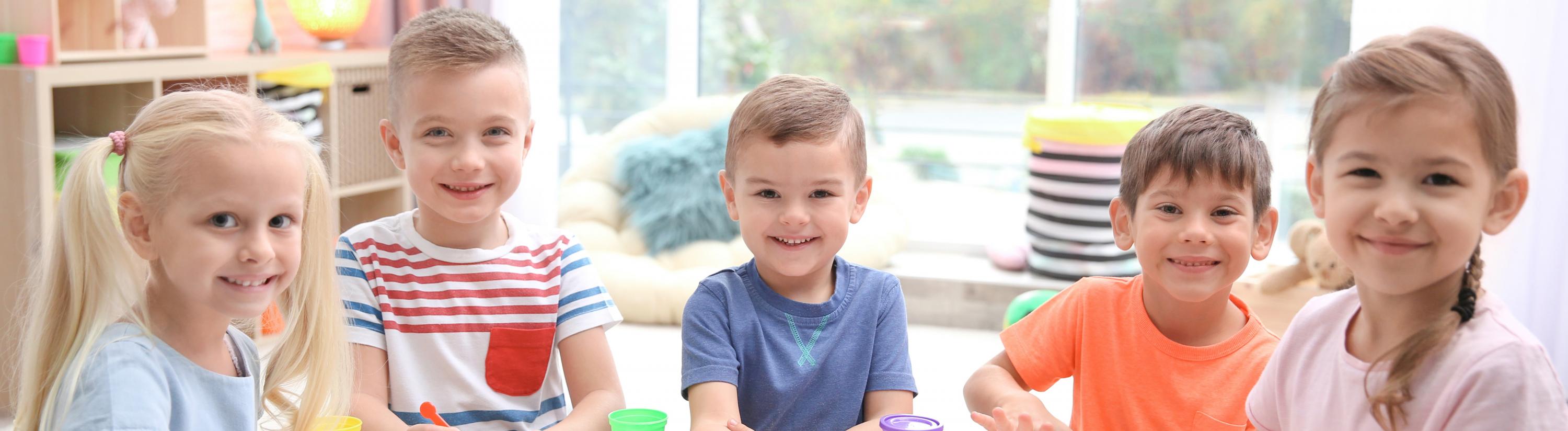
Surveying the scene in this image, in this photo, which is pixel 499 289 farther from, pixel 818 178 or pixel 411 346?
pixel 818 178

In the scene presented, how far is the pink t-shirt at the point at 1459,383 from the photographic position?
92 cm

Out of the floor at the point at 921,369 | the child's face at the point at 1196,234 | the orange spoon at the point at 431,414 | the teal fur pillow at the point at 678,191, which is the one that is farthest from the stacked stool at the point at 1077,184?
the orange spoon at the point at 431,414

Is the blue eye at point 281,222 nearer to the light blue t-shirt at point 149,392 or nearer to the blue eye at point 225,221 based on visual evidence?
the blue eye at point 225,221

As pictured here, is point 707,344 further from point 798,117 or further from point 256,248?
point 256,248

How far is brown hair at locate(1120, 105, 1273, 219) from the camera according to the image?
1306mm

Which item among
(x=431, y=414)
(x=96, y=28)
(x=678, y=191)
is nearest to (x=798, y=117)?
(x=431, y=414)

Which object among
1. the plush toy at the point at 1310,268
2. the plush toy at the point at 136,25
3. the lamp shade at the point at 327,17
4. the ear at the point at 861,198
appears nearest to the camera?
the ear at the point at 861,198

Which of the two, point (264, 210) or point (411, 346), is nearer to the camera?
point (264, 210)

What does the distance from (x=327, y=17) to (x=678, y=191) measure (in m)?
1.15

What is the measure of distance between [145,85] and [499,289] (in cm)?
179

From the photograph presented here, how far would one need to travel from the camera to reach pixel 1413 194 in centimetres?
95

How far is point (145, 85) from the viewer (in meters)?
2.79

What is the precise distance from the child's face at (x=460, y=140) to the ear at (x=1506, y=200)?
104cm

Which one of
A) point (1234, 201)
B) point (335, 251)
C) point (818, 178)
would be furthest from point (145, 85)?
point (1234, 201)
